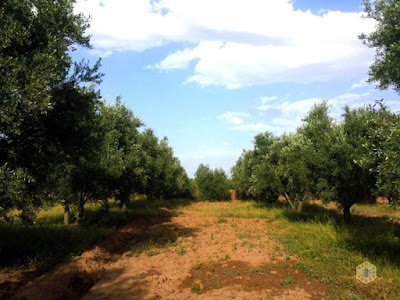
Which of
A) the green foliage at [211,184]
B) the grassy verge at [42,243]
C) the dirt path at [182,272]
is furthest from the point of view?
the green foliage at [211,184]

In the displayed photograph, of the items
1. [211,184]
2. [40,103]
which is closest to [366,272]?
[40,103]

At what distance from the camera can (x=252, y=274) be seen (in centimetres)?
1151

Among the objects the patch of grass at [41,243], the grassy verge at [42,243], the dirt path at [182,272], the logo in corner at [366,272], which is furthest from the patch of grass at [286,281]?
the patch of grass at [41,243]

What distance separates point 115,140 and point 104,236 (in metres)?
7.94

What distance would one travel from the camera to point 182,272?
11984 millimetres

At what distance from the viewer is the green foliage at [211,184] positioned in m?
47.9

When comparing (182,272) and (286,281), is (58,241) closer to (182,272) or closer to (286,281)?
(182,272)

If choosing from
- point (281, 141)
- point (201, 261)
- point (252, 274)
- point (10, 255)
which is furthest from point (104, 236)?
point (281, 141)

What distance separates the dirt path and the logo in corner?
1.36 m

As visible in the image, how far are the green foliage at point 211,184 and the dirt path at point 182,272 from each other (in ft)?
97.3

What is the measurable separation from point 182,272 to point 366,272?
724 centimetres

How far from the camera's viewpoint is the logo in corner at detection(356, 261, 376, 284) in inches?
406

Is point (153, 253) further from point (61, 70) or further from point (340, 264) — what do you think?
point (61, 70)

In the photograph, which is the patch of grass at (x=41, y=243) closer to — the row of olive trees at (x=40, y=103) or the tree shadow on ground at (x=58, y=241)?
the tree shadow on ground at (x=58, y=241)
